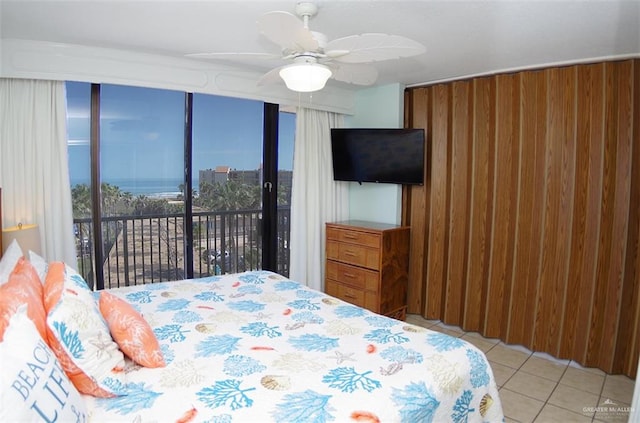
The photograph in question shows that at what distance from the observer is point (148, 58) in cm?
304

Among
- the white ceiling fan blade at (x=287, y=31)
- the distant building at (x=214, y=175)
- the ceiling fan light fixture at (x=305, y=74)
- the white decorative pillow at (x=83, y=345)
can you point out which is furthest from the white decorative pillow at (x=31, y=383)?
the distant building at (x=214, y=175)

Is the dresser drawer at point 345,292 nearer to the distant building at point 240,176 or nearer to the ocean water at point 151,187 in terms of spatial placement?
the distant building at point 240,176

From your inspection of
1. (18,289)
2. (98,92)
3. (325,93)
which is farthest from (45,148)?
(325,93)

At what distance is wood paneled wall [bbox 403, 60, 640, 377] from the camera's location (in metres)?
2.85

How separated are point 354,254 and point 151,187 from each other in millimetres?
2032

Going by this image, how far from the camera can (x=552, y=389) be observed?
2.75 metres

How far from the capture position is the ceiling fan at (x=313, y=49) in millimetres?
1657

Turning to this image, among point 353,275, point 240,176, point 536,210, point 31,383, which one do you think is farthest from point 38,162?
point 536,210

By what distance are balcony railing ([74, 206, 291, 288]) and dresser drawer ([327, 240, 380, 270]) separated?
0.61 metres

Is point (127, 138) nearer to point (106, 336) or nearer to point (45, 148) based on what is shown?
point (45, 148)

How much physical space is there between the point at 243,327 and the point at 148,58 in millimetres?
2322

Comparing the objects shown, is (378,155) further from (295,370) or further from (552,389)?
(295,370)

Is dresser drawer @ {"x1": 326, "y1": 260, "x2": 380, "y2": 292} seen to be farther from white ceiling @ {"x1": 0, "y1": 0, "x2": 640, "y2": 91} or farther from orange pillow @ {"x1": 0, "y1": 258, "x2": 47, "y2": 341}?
orange pillow @ {"x1": 0, "y1": 258, "x2": 47, "y2": 341}

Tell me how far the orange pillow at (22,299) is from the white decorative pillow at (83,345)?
3 centimetres
